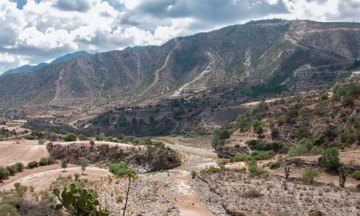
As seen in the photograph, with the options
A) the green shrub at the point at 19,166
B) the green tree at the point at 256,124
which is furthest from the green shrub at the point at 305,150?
the green shrub at the point at 19,166

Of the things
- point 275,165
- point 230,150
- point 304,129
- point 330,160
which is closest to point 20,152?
point 230,150

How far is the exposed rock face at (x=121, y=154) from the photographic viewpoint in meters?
80.9

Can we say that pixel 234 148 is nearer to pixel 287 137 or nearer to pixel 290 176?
pixel 287 137

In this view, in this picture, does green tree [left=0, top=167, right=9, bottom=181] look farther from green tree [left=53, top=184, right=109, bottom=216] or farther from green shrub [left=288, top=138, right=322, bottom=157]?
green tree [left=53, top=184, right=109, bottom=216]

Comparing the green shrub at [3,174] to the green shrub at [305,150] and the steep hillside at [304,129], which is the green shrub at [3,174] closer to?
the green shrub at [305,150]

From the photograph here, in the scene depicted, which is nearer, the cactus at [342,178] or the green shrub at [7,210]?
the green shrub at [7,210]

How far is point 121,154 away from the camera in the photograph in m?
83.1

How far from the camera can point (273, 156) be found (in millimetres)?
80500

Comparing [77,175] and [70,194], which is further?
[77,175]

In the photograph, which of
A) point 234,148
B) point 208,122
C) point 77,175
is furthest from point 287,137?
point 208,122

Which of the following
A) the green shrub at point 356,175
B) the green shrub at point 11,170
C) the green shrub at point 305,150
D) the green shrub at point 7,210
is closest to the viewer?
A: the green shrub at point 7,210

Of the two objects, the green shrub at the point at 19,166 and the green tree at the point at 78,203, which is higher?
the green tree at the point at 78,203

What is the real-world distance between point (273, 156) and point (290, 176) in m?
23.2

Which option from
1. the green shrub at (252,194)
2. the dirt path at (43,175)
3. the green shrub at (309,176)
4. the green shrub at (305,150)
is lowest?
the dirt path at (43,175)
